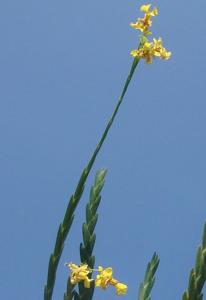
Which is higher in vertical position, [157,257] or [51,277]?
[157,257]

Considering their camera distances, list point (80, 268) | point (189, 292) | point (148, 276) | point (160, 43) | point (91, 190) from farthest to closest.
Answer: point (160, 43)
point (91, 190)
point (148, 276)
point (80, 268)
point (189, 292)

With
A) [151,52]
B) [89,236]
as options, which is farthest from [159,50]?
[89,236]

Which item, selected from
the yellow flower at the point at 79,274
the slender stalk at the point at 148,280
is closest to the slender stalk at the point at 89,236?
the yellow flower at the point at 79,274

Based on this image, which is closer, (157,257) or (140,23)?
(157,257)

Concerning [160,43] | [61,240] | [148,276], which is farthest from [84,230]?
[160,43]

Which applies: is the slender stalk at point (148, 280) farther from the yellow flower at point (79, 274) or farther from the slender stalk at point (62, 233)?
the slender stalk at point (62, 233)

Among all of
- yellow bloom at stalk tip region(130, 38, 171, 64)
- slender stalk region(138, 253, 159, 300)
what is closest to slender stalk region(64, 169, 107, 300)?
slender stalk region(138, 253, 159, 300)

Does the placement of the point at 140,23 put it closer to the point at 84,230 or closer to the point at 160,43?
the point at 160,43

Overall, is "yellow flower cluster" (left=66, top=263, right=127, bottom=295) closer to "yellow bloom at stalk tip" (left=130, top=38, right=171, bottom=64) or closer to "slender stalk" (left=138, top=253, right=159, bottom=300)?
"slender stalk" (left=138, top=253, right=159, bottom=300)
